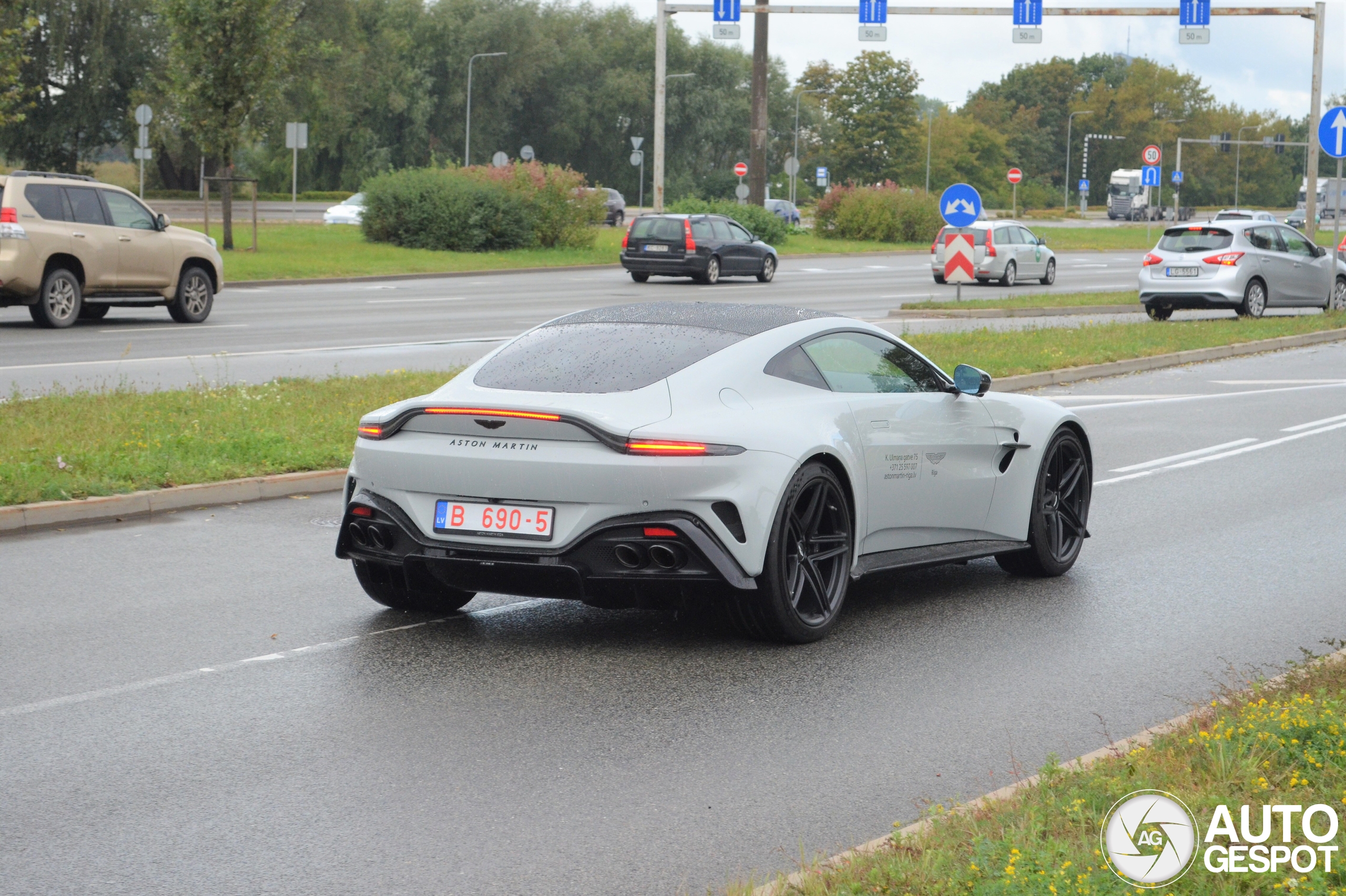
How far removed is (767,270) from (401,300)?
483 inches

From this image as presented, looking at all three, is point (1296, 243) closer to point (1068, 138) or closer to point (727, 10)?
point (727, 10)

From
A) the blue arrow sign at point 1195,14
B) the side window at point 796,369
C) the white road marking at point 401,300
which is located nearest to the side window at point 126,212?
the white road marking at point 401,300

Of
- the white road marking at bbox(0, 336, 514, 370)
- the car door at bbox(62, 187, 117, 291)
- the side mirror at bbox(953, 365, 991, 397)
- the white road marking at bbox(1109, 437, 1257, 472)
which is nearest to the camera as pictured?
the side mirror at bbox(953, 365, 991, 397)

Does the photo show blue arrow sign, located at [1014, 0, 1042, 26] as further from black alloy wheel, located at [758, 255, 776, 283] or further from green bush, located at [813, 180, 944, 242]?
green bush, located at [813, 180, 944, 242]

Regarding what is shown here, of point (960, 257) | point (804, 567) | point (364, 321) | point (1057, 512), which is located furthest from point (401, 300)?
point (804, 567)

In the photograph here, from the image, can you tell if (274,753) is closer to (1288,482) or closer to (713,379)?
(713,379)

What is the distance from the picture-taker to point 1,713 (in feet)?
18.8

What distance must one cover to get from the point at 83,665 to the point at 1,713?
2.23ft

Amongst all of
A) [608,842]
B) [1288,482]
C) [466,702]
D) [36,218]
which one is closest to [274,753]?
[466,702]

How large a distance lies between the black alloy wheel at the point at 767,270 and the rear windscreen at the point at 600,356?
32.5 metres

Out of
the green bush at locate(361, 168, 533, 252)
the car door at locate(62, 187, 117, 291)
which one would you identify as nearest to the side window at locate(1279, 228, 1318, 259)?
the car door at locate(62, 187, 117, 291)

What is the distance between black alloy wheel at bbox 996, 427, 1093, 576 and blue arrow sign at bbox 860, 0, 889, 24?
1208 inches

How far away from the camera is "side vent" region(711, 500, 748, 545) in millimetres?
6359

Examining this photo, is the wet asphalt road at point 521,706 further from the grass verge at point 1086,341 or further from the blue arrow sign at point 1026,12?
the blue arrow sign at point 1026,12
